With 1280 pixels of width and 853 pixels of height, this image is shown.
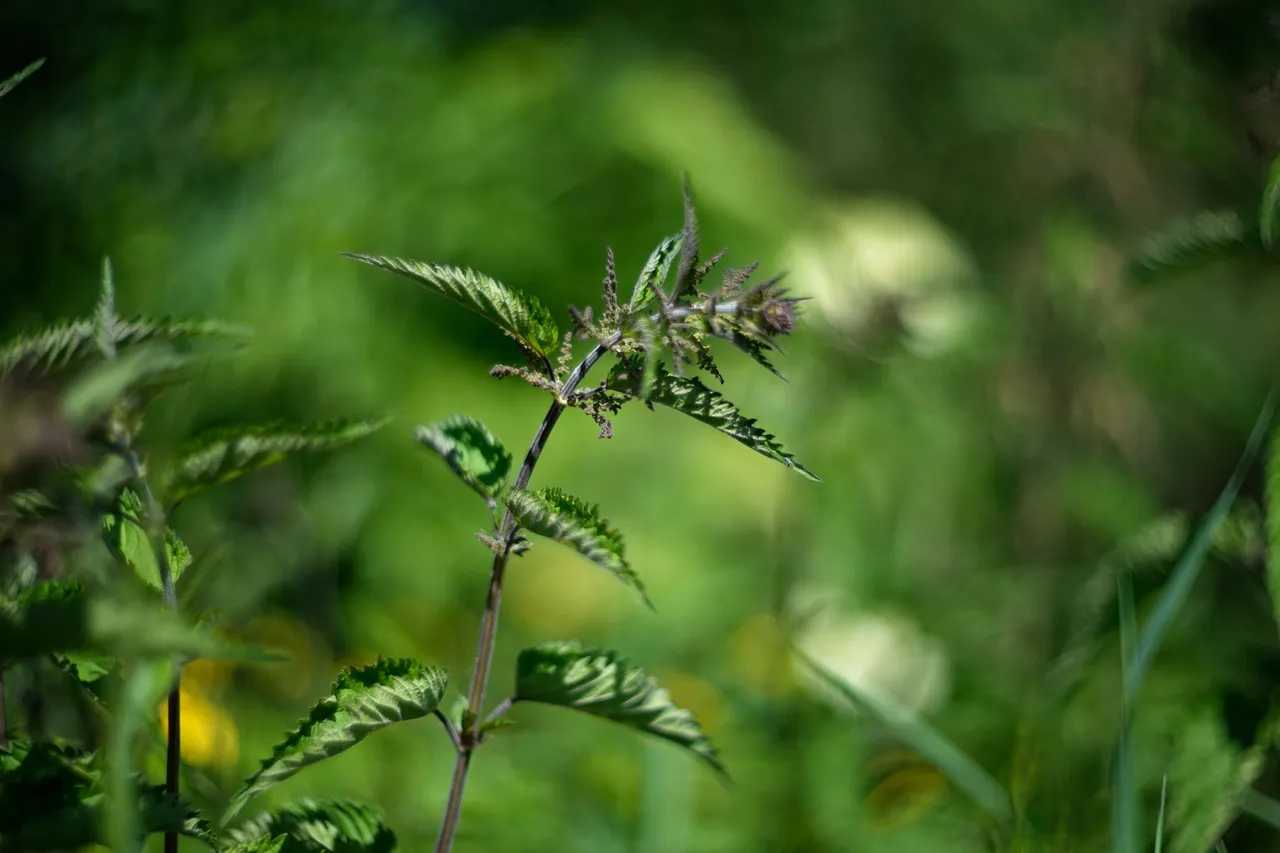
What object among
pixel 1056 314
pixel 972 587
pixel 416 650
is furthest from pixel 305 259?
pixel 1056 314

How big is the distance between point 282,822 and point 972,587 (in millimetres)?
1230

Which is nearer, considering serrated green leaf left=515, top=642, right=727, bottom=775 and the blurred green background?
serrated green leaf left=515, top=642, right=727, bottom=775

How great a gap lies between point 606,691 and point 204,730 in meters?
0.75

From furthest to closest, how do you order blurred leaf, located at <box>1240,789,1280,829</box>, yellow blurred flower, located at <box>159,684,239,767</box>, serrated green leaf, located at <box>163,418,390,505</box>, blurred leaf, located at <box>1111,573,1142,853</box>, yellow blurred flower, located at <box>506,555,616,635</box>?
yellow blurred flower, located at <box>506,555,616,635</box>, yellow blurred flower, located at <box>159,684,239,767</box>, blurred leaf, located at <box>1240,789,1280,829</box>, blurred leaf, located at <box>1111,573,1142,853</box>, serrated green leaf, located at <box>163,418,390,505</box>

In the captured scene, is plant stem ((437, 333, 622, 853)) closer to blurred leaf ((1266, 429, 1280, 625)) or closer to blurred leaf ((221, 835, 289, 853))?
blurred leaf ((221, 835, 289, 853))

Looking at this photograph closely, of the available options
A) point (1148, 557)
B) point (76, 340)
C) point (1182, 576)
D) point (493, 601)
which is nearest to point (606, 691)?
point (493, 601)

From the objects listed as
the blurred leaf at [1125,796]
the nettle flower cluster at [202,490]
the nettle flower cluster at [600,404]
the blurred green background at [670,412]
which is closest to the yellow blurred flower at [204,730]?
the blurred green background at [670,412]

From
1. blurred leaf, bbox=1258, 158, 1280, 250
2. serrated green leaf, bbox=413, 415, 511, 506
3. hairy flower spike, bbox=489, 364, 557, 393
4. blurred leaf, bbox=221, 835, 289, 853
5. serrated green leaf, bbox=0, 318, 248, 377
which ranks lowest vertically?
blurred leaf, bbox=221, 835, 289, 853

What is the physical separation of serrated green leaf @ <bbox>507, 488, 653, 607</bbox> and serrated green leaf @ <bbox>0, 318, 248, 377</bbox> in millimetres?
186

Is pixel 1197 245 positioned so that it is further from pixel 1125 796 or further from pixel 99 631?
pixel 99 631

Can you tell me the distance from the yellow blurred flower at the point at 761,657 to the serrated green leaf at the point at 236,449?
2.84 ft

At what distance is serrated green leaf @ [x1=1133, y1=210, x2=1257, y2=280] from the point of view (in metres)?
0.77

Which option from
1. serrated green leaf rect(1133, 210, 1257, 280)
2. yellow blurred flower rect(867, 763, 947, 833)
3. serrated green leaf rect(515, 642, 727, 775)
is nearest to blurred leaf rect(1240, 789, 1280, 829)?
yellow blurred flower rect(867, 763, 947, 833)

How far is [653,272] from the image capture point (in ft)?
1.74
